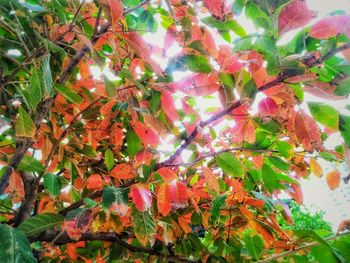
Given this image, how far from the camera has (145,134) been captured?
1025 millimetres

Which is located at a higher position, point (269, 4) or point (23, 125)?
point (269, 4)

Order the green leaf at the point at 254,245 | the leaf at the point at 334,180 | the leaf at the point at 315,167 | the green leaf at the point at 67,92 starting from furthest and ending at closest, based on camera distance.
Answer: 1. the leaf at the point at 315,167
2. the leaf at the point at 334,180
3. the green leaf at the point at 254,245
4. the green leaf at the point at 67,92

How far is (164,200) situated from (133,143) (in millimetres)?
226

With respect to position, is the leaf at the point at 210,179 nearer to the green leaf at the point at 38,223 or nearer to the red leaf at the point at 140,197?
the red leaf at the point at 140,197

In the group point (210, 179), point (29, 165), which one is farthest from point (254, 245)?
point (29, 165)

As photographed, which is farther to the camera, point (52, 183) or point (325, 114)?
point (52, 183)

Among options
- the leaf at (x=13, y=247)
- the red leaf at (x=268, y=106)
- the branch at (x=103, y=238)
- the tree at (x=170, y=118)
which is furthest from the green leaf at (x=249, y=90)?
the branch at (x=103, y=238)

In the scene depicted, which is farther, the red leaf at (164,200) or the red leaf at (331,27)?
the red leaf at (164,200)

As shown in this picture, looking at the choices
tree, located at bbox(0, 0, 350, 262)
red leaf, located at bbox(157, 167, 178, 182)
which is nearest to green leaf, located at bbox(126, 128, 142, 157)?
tree, located at bbox(0, 0, 350, 262)

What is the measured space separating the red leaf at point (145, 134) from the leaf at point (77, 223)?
0.32 meters

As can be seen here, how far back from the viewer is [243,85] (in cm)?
67

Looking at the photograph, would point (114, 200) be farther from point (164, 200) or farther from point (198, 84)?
point (198, 84)

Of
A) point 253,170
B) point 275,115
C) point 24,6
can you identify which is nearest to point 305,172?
point 253,170

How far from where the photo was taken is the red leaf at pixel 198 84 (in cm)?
77
